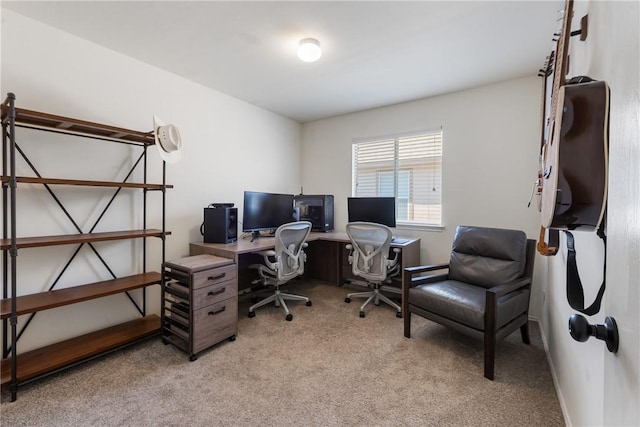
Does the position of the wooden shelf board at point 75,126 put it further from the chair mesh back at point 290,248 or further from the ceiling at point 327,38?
the chair mesh back at point 290,248

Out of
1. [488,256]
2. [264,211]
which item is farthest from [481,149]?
[264,211]

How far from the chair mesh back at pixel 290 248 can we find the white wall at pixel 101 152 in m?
1.06

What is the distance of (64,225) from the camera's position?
2246mm

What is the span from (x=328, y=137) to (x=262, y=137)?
106cm

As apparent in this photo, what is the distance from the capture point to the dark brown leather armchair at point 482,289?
1.99 m

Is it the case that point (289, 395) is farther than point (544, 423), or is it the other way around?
point (289, 395)

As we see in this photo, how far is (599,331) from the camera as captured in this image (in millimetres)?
575

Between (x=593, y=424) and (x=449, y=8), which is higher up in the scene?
(x=449, y=8)

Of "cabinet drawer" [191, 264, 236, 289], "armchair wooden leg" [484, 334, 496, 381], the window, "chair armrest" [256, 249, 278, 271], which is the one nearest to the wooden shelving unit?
"cabinet drawer" [191, 264, 236, 289]

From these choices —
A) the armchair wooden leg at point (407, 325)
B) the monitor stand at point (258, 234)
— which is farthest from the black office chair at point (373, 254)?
the monitor stand at point (258, 234)

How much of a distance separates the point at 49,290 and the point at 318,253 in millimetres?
2935

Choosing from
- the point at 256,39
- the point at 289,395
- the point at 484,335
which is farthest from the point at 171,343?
the point at 256,39

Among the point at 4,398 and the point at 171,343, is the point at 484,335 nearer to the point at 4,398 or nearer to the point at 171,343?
the point at 171,343

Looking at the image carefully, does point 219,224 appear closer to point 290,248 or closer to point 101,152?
point 290,248
